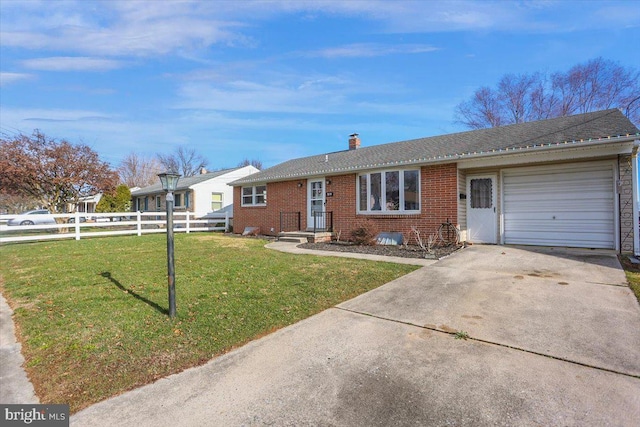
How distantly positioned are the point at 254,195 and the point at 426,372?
14.6 metres

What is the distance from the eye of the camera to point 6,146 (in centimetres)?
1739

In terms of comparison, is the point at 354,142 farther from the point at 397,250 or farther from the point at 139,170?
the point at 139,170

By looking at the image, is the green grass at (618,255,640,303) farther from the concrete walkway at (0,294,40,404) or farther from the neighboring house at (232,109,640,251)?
the concrete walkway at (0,294,40,404)

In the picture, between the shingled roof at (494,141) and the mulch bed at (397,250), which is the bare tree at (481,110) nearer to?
the shingled roof at (494,141)

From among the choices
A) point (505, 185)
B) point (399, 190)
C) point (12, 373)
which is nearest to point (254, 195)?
point (399, 190)

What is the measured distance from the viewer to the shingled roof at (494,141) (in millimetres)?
7984

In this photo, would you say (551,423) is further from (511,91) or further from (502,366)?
(511,91)

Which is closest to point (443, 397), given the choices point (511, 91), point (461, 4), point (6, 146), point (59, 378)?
point (59, 378)

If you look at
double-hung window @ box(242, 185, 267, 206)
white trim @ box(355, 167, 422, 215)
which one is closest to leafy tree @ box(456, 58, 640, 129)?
white trim @ box(355, 167, 422, 215)

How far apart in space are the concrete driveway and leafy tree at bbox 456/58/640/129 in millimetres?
22418

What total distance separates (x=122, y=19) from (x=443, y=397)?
1234cm

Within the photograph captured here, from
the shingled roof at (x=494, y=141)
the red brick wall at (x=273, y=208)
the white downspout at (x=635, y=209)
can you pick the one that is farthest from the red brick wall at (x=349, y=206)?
the white downspout at (x=635, y=209)

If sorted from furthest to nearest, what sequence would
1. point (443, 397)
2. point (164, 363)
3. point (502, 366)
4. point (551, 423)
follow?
point (164, 363), point (502, 366), point (443, 397), point (551, 423)

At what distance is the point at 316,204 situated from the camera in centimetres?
1350
